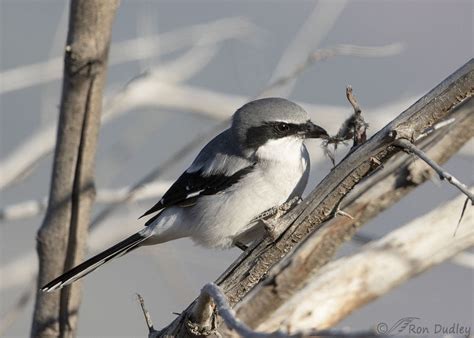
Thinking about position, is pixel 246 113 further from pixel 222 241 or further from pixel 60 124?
pixel 60 124

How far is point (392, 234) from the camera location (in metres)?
2.80

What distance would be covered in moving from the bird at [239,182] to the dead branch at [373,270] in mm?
703

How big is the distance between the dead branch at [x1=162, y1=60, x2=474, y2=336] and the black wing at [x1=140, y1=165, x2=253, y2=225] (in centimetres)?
101

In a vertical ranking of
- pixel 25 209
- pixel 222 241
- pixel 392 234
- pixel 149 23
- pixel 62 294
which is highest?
pixel 149 23

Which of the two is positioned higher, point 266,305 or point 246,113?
point 246,113

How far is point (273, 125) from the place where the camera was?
3.56 metres

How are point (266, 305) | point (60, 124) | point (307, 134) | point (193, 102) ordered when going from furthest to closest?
point (193, 102) → point (307, 134) → point (60, 124) → point (266, 305)

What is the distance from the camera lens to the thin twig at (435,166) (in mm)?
2043

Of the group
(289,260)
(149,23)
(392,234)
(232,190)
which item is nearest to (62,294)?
(232,190)

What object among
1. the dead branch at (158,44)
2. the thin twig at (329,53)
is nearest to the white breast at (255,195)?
the thin twig at (329,53)

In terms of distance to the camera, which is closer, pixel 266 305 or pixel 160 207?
pixel 266 305

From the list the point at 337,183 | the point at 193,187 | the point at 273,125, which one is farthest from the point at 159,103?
the point at 337,183

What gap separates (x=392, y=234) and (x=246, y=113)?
3.57 ft

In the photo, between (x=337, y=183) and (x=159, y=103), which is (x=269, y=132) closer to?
(x=159, y=103)
